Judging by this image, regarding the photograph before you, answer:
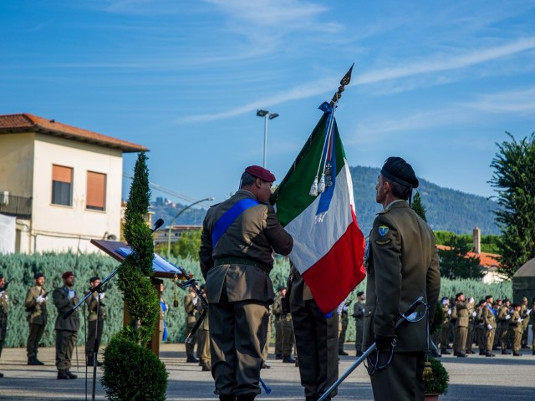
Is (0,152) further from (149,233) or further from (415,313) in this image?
(415,313)

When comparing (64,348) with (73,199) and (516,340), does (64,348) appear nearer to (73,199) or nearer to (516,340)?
(516,340)

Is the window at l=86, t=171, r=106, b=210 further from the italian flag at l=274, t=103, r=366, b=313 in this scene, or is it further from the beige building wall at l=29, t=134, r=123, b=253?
the italian flag at l=274, t=103, r=366, b=313

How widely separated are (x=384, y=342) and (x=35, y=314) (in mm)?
17101

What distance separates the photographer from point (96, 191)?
48156mm

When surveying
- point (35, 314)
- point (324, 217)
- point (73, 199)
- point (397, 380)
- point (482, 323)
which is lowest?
point (397, 380)

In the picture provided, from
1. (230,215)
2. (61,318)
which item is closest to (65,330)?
(61,318)

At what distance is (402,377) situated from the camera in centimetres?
686

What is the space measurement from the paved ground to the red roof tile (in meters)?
21.8

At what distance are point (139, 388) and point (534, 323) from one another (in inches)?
1063

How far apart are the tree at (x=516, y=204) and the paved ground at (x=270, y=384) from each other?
30.7 meters

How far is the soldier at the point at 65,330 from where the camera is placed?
1766cm

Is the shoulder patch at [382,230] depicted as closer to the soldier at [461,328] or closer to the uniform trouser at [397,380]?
the uniform trouser at [397,380]

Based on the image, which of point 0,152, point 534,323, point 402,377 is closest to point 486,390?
point 402,377

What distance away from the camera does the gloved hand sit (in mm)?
6747
